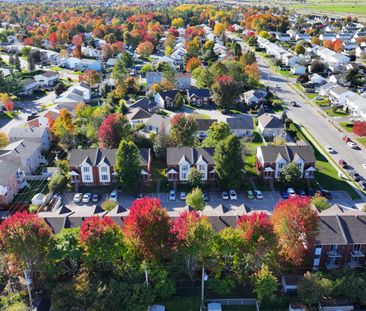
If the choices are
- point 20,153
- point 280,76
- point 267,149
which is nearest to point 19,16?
point 280,76

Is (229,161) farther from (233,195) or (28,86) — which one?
(28,86)

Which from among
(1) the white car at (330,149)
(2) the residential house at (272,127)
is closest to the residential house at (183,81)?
(2) the residential house at (272,127)

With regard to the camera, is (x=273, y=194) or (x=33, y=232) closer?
(x=33, y=232)

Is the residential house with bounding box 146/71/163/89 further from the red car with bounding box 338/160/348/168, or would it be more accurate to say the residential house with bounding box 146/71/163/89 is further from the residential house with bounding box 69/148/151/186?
the red car with bounding box 338/160/348/168

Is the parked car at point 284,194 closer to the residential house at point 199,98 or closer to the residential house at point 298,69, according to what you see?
the residential house at point 199,98

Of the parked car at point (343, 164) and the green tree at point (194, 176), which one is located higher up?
the green tree at point (194, 176)

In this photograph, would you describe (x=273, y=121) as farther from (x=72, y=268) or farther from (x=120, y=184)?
(x=72, y=268)
